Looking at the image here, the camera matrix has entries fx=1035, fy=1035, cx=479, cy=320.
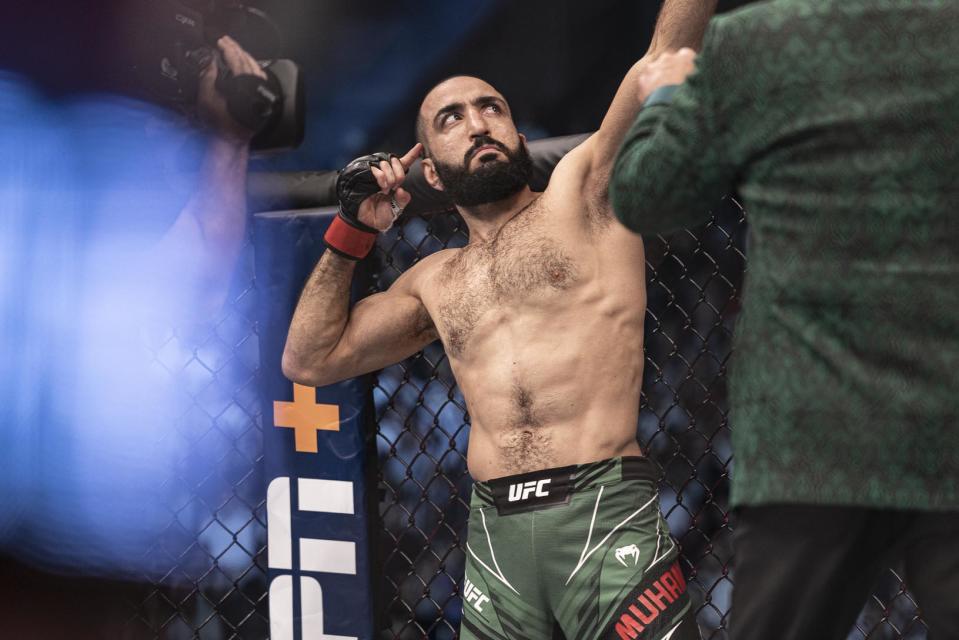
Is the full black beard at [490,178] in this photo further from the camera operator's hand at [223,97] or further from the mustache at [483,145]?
the camera operator's hand at [223,97]

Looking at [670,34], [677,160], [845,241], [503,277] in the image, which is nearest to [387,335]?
[503,277]

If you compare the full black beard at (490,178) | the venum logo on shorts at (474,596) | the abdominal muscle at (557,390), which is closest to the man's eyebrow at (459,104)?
the full black beard at (490,178)

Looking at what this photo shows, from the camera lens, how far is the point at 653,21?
2.29m

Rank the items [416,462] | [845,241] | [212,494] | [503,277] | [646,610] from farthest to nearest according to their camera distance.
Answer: [212,494] → [416,462] → [503,277] → [646,610] → [845,241]

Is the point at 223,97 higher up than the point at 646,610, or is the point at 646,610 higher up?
the point at 223,97

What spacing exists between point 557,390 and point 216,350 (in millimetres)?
988

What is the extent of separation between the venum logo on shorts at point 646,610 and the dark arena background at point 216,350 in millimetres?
474

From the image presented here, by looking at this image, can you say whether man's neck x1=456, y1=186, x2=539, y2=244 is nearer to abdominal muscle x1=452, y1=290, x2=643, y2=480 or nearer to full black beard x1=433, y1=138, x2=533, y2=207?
full black beard x1=433, y1=138, x2=533, y2=207

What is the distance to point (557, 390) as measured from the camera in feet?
5.53

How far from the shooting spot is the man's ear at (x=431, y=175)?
1999mm

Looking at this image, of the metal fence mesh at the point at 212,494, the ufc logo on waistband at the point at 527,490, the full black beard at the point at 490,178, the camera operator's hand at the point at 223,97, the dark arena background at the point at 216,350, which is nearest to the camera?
the ufc logo on waistband at the point at 527,490

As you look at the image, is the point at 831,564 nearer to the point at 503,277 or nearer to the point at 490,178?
the point at 503,277

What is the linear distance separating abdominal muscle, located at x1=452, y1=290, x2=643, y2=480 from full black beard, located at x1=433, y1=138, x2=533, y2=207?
25cm

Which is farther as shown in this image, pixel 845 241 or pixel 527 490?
pixel 527 490
